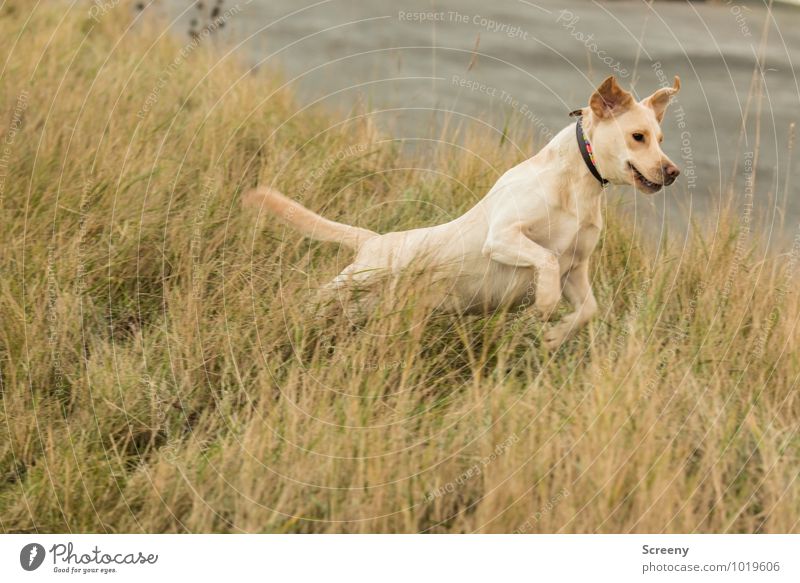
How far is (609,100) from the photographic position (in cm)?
473

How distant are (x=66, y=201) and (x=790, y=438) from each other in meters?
4.09

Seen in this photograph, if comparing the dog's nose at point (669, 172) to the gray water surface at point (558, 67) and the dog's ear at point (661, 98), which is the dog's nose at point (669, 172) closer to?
the dog's ear at point (661, 98)

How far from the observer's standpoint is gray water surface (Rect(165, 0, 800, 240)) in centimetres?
755

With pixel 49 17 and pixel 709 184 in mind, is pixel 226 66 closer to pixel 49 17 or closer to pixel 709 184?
pixel 49 17

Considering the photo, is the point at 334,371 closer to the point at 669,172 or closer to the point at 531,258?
the point at 531,258

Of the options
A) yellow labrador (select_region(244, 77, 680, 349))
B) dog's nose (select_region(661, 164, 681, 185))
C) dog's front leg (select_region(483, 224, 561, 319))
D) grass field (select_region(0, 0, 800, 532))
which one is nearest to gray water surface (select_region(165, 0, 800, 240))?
grass field (select_region(0, 0, 800, 532))

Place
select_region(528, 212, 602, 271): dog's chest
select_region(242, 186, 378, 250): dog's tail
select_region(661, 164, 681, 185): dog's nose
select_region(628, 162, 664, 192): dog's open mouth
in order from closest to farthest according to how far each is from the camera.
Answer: select_region(661, 164, 681, 185): dog's nose < select_region(628, 162, 664, 192): dog's open mouth < select_region(528, 212, 602, 271): dog's chest < select_region(242, 186, 378, 250): dog's tail

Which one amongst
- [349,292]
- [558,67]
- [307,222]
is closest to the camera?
[349,292]

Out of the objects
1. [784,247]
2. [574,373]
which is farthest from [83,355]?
[784,247]

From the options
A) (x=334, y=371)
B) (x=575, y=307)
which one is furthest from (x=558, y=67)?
(x=334, y=371)

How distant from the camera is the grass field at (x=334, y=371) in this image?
398 centimetres

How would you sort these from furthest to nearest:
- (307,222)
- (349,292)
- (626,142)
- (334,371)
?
(307,222), (349,292), (626,142), (334,371)

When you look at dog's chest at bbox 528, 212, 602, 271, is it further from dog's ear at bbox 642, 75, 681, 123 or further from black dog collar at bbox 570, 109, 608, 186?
dog's ear at bbox 642, 75, 681, 123

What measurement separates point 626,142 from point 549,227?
21.7 inches
